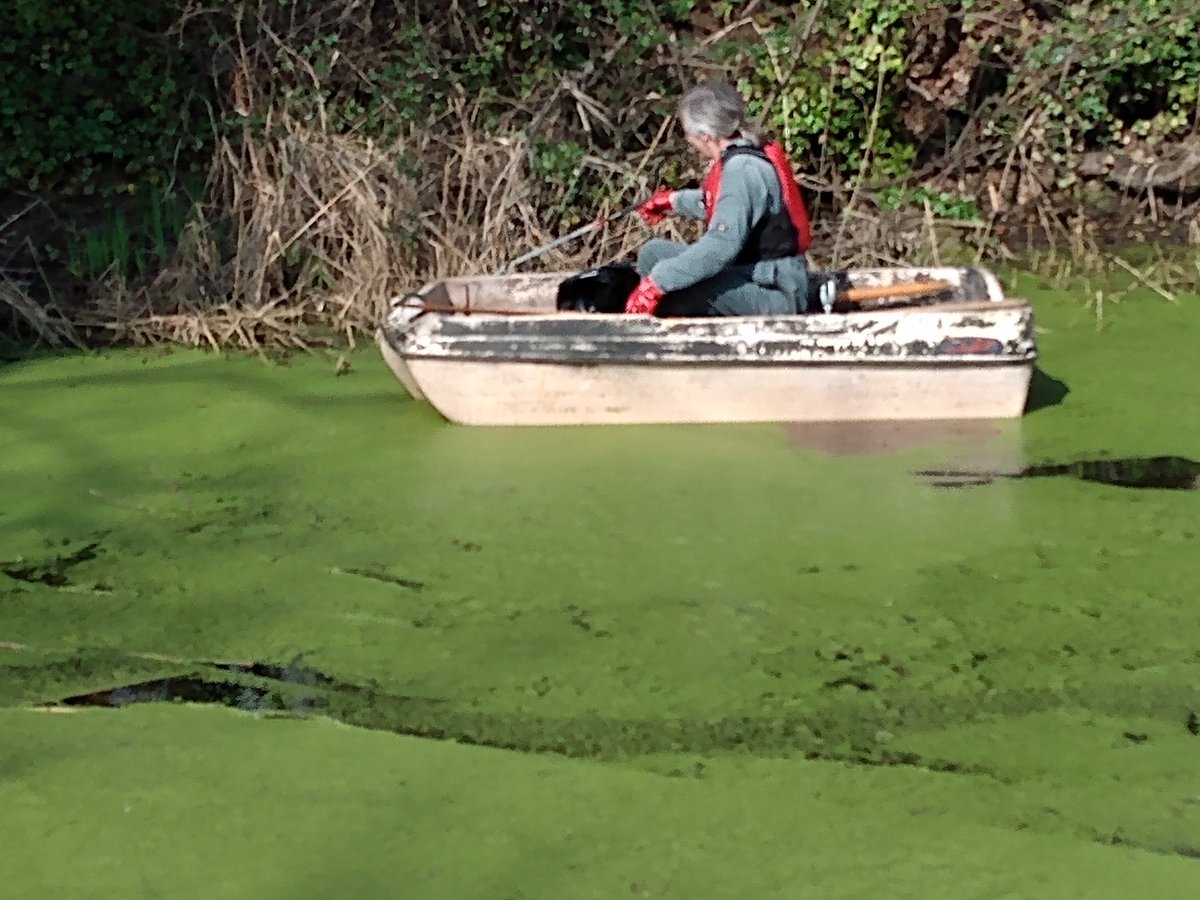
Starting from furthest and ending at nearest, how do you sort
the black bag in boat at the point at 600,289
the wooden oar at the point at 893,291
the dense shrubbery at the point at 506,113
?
the dense shrubbery at the point at 506,113, the black bag in boat at the point at 600,289, the wooden oar at the point at 893,291

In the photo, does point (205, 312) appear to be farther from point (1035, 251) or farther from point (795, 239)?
point (1035, 251)

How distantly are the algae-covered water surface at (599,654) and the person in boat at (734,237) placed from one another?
49 centimetres

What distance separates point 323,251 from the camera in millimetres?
7145

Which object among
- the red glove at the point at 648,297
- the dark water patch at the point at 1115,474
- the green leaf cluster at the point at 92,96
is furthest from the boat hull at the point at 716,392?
the green leaf cluster at the point at 92,96

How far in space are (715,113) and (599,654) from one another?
226 centimetres

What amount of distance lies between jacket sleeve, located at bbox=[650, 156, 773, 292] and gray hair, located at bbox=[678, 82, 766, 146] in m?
0.13

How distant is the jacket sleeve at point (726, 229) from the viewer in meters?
5.18

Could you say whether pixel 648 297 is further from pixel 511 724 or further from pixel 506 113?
pixel 506 113

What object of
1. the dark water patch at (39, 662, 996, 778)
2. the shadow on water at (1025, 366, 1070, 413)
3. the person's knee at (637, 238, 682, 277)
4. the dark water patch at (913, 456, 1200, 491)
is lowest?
the dark water patch at (39, 662, 996, 778)

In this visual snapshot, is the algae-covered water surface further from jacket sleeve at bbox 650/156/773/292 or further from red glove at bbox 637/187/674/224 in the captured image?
red glove at bbox 637/187/674/224

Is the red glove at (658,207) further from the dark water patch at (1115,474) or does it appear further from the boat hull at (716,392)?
the dark water patch at (1115,474)

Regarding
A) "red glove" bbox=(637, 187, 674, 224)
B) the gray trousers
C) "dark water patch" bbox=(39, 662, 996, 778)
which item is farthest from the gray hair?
"dark water patch" bbox=(39, 662, 996, 778)

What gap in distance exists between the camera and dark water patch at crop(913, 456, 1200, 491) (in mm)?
4648

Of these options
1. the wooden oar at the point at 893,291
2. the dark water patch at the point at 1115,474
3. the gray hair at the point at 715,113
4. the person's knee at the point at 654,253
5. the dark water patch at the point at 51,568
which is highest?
the gray hair at the point at 715,113
